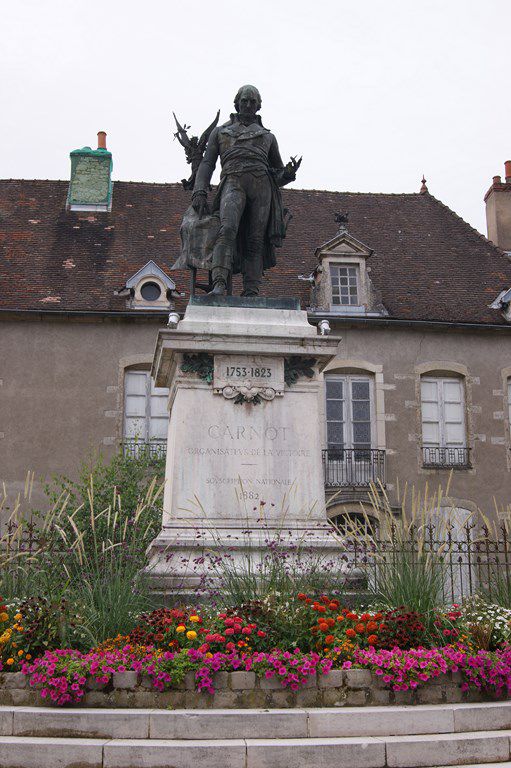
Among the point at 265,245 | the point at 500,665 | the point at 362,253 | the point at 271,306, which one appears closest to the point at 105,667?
the point at 500,665

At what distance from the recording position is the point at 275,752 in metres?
5.32

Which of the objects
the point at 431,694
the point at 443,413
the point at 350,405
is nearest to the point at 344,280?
the point at 350,405

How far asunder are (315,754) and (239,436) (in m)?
3.63

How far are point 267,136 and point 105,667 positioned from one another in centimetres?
564

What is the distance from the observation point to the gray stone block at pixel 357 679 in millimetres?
6078

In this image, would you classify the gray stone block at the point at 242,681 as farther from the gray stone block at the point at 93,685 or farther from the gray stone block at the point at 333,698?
the gray stone block at the point at 93,685

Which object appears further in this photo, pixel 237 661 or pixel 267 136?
pixel 267 136

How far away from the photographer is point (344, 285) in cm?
2177

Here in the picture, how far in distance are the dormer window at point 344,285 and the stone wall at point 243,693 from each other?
15.9 metres

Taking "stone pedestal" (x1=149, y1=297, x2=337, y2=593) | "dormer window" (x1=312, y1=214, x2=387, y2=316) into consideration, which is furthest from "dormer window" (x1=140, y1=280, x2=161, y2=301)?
"stone pedestal" (x1=149, y1=297, x2=337, y2=593)

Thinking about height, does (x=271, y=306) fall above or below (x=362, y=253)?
below

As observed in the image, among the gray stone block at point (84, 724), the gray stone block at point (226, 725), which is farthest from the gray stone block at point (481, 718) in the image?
the gray stone block at point (84, 724)

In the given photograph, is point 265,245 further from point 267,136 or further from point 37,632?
point 37,632

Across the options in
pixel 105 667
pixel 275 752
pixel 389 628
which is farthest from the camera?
pixel 389 628
